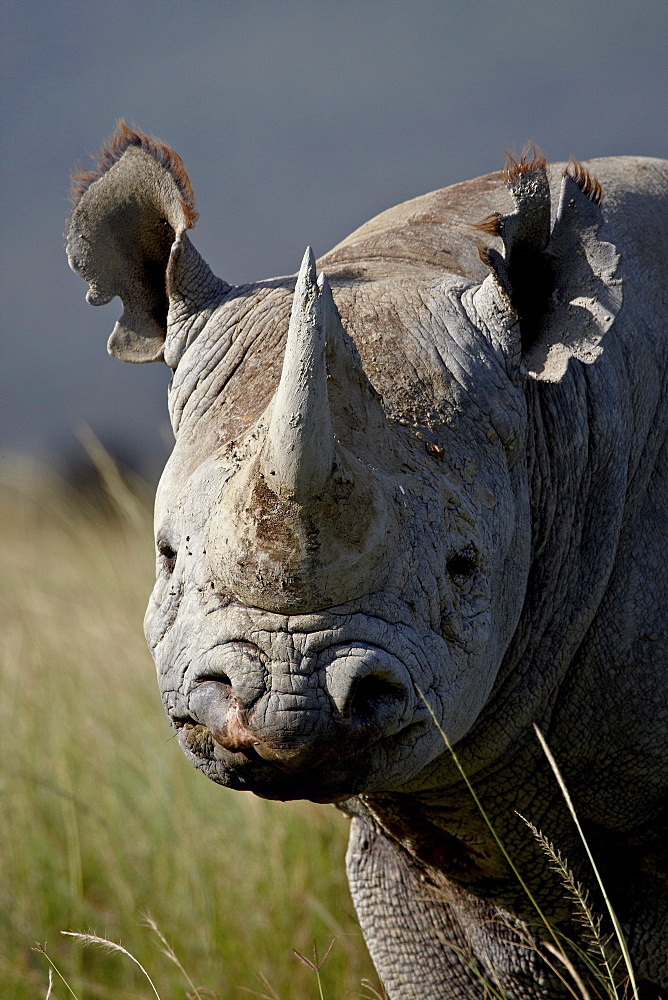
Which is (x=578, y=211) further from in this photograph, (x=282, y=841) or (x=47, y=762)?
(x=47, y=762)

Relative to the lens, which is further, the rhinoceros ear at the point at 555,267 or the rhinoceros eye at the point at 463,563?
the rhinoceros ear at the point at 555,267

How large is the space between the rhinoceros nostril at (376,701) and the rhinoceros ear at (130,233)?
135 centimetres

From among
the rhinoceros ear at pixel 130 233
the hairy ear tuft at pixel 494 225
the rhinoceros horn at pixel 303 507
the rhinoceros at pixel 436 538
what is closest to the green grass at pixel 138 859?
the rhinoceros at pixel 436 538

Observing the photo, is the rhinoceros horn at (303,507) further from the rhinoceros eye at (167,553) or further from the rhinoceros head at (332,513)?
the rhinoceros eye at (167,553)

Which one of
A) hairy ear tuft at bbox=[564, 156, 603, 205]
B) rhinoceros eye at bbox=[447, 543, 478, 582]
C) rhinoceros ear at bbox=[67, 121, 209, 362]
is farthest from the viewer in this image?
rhinoceros ear at bbox=[67, 121, 209, 362]

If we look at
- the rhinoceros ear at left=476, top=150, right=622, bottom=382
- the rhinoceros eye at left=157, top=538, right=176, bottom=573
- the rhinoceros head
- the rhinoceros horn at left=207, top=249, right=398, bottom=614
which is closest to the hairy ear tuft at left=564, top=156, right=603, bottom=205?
the rhinoceros ear at left=476, top=150, right=622, bottom=382

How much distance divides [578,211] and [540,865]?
1715 millimetres

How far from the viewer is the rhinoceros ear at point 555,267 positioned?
2768 mm

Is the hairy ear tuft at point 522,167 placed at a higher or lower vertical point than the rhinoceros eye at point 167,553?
higher

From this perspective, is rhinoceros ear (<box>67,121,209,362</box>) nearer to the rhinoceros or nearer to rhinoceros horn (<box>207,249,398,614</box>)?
the rhinoceros

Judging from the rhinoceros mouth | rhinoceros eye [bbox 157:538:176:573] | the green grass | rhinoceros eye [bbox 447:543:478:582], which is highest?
rhinoceros eye [bbox 157:538:176:573]

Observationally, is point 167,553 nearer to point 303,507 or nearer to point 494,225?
point 303,507

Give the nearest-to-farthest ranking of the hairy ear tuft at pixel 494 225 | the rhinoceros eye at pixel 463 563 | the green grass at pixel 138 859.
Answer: the rhinoceros eye at pixel 463 563, the hairy ear tuft at pixel 494 225, the green grass at pixel 138 859

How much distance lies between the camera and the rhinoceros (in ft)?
7.27
